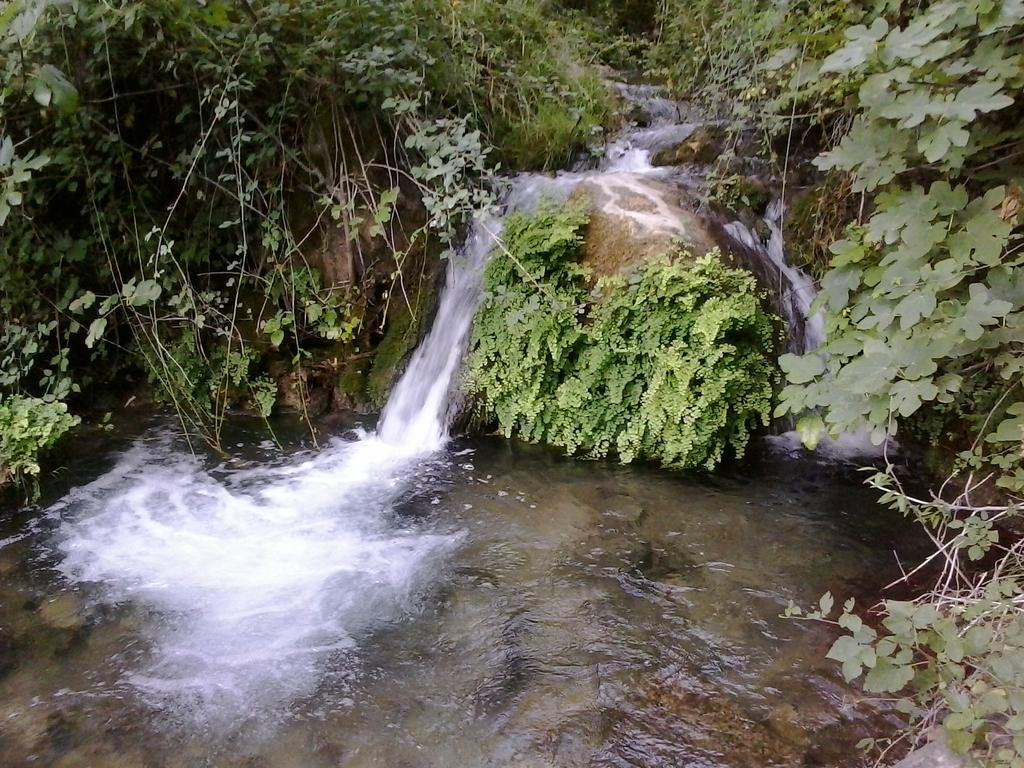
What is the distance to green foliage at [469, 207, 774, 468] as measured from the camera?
4.11m

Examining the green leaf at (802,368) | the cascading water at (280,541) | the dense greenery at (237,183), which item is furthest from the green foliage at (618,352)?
the green leaf at (802,368)

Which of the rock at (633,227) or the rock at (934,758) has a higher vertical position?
the rock at (633,227)

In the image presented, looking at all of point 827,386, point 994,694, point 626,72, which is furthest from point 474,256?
point 626,72

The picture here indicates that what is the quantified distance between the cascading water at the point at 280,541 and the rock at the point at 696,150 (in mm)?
270

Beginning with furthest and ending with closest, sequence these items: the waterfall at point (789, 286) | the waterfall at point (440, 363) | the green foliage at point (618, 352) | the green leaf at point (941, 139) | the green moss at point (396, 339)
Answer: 1. the green moss at point (396, 339)
2. the waterfall at point (440, 363)
3. the waterfall at point (789, 286)
4. the green foliage at point (618, 352)
5. the green leaf at point (941, 139)

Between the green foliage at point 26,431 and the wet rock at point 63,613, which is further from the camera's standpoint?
the green foliage at point 26,431

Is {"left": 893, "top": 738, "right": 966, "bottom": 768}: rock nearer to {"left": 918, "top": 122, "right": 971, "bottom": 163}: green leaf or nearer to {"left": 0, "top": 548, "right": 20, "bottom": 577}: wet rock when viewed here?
{"left": 918, "top": 122, "right": 971, "bottom": 163}: green leaf

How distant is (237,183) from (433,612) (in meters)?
3.79

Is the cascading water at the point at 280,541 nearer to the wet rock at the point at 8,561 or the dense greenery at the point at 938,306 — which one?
the wet rock at the point at 8,561

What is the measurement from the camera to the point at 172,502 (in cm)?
445

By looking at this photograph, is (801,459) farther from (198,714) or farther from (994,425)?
(198,714)

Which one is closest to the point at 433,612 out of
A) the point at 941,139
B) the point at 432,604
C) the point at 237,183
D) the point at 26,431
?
the point at 432,604

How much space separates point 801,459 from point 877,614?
164 cm

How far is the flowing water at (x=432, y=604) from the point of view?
2631 millimetres
